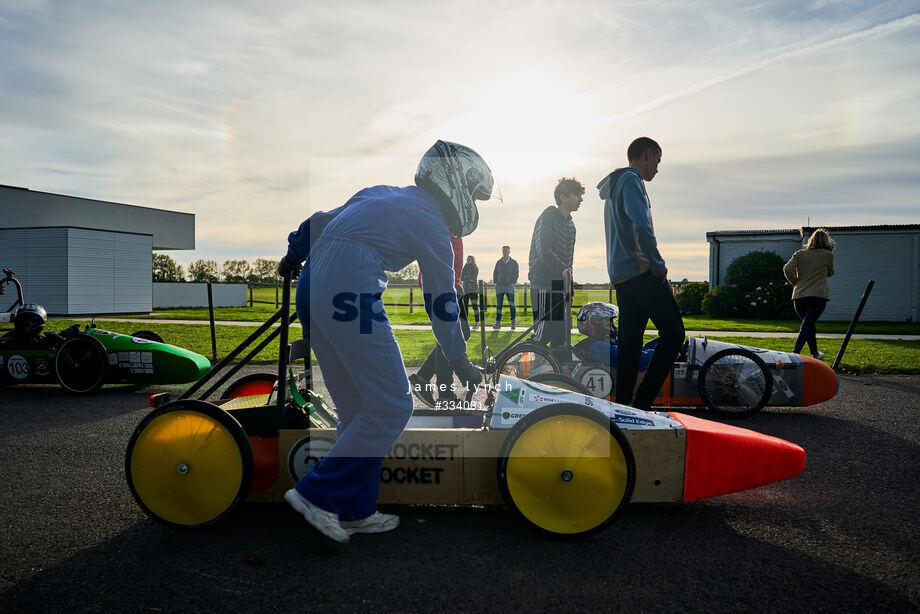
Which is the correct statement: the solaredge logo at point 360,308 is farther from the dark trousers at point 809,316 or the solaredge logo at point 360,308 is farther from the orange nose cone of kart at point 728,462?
the dark trousers at point 809,316

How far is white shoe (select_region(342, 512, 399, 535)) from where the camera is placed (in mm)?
2791

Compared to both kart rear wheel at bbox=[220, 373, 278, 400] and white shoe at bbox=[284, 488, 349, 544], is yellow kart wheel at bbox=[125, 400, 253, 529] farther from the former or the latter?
kart rear wheel at bbox=[220, 373, 278, 400]

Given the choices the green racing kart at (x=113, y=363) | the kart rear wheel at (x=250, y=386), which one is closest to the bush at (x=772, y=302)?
the green racing kart at (x=113, y=363)

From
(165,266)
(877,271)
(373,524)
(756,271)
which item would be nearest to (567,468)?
(373,524)

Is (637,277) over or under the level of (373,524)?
over

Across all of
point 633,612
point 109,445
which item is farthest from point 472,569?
point 109,445

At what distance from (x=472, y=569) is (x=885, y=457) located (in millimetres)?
3261

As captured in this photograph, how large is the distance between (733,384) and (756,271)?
19.4 m

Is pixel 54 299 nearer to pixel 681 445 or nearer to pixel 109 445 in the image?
pixel 109 445

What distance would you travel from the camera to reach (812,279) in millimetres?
7594

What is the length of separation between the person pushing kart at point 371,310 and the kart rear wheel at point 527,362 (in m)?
2.77

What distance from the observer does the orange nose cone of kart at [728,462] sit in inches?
113

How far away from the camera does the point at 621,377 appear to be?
432 centimetres

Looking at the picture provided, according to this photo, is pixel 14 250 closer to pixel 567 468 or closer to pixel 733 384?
pixel 733 384
